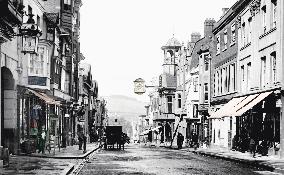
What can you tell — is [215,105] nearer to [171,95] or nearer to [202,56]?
[202,56]

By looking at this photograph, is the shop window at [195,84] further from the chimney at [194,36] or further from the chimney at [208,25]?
the chimney at [194,36]

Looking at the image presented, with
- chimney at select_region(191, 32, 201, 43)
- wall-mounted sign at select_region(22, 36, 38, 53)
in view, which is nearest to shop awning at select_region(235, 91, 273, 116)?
wall-mounted sign at select_region(22, 36, 38, 53)

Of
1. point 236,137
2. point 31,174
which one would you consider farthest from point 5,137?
point 236,137

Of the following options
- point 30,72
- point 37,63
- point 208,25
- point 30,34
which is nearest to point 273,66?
point 30,72

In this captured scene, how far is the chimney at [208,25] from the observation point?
54.8m

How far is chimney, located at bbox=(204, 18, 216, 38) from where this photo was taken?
5481cm

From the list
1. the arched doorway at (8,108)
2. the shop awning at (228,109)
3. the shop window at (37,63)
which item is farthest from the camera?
the shop awning at (228,109)

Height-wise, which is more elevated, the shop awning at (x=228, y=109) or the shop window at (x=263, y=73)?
the shop window at (x=263, y=73)

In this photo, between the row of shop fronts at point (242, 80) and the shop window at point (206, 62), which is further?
the shop window at point (206, 62)

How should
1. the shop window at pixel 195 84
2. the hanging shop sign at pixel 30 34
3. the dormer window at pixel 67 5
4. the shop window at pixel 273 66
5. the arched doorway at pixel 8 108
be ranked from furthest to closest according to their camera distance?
1. the shop window at pixel 195 84
2. the dormer window at pixel 67 5
3. the shop window at pixel 273 66
4. the arched doorway at pixel 8 108
5. the hanging shop sign at pixel 30 34

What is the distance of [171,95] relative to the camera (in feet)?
300

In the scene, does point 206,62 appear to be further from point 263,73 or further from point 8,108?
point 8,108


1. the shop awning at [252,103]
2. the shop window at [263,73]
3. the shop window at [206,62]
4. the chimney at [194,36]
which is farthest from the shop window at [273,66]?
the chimney at [194,36]

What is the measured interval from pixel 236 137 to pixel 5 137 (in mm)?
17942
